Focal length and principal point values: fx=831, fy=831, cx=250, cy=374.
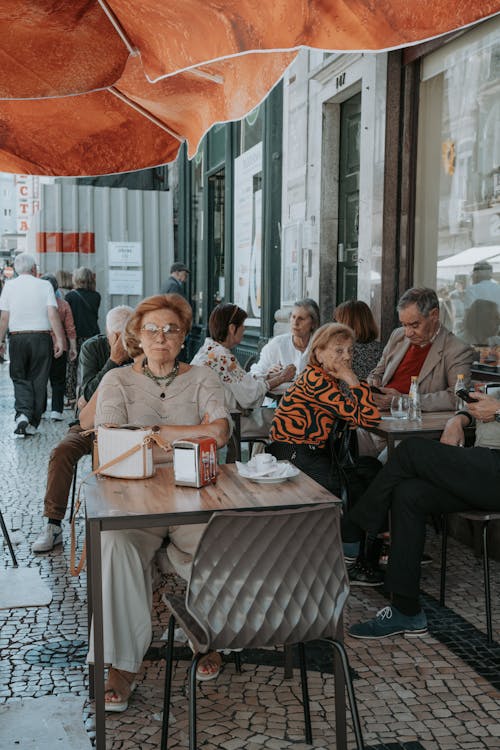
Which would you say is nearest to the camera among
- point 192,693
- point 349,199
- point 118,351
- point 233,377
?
point 192,693

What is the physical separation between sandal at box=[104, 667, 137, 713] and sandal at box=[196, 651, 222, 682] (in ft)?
1.05

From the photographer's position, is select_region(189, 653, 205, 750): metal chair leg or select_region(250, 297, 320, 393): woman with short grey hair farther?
select_region(250, 297, 320, 393): woman with short grey hair

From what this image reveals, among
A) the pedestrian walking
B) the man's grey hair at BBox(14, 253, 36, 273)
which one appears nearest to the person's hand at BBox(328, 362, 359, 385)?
the man's grey hair at BBox(14, 253, 36, 273)

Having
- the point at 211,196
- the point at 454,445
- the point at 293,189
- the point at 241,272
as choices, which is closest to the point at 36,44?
the point at 454,445

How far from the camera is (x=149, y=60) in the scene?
318 cm

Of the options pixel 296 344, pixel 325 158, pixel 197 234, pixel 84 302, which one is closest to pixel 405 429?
pixel 296 344

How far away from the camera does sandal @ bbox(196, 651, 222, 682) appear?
128 inches

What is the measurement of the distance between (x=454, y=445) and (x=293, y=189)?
17.1 feet

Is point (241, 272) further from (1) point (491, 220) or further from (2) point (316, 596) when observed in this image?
(2) point (316, 596)

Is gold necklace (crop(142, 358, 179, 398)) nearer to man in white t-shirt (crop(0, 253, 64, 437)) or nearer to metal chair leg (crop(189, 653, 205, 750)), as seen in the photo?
metal chair leg (crop(189, 653, 205, 750))

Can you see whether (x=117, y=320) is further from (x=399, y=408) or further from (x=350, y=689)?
(x=350, y=689)

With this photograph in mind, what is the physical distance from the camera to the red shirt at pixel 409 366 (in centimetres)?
526

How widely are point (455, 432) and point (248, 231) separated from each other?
672cm

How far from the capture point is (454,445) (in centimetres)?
397
